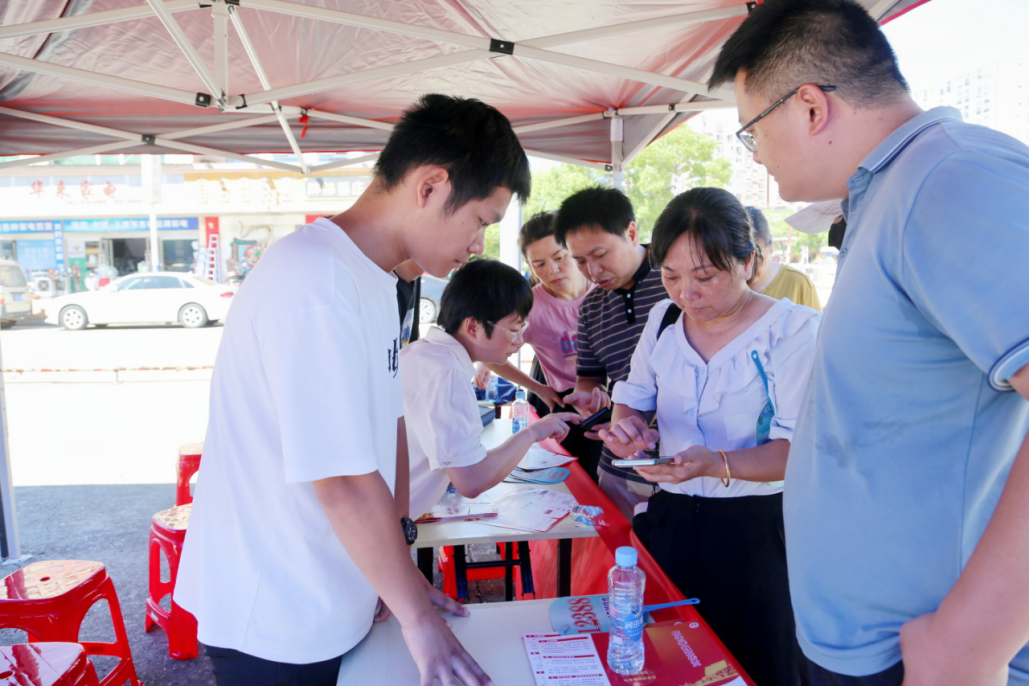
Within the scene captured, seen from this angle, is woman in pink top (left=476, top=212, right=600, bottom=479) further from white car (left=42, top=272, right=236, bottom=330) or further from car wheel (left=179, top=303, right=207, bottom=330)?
car wheel (left=179, top=303, right=207, bottom=330)

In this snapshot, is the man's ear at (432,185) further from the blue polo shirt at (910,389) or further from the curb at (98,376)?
the curb at (98,376)

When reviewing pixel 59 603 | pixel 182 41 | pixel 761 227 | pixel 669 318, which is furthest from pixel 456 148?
pixel 761 227

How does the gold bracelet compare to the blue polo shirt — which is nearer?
the blue polo shirt

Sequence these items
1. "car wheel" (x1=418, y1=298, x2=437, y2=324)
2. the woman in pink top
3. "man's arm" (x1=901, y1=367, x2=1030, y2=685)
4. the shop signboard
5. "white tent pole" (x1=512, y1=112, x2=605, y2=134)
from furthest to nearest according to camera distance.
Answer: the shop signboard, "car wheel" (x1=418, y1=298, x2=437, y2=324), "white tent pole" (x1=512, y1=112, x2=605, y2=134), the woman in pink top, "man's arm" (x1=901, y1=367, x2=1030, y2=685)

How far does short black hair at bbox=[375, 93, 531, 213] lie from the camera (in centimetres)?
108

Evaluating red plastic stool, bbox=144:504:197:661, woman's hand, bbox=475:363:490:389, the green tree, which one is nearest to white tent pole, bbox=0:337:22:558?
red plastic stool, bbox=144:504:197:661

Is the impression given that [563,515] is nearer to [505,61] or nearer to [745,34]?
[745,34]

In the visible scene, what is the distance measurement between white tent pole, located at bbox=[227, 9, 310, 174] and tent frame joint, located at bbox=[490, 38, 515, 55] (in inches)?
39.1

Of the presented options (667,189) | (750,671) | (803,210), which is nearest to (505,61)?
(803,210)

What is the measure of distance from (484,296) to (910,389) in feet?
4.57

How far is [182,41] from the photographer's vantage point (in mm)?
2264

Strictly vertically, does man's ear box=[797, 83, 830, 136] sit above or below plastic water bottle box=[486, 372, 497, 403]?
above

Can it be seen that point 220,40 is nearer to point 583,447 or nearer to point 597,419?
point 597,419

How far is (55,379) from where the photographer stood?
8.45 m
